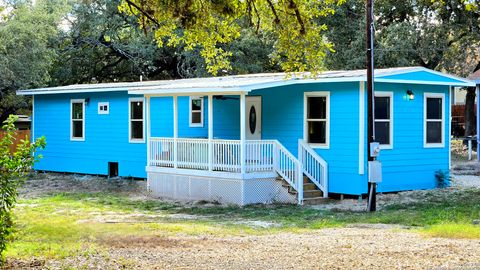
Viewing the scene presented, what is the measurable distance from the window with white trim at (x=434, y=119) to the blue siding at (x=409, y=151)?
133mm

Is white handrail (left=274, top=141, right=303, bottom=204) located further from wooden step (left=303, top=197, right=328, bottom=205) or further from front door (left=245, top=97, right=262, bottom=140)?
front door (left=245, top=97, right=262, bottom=140)

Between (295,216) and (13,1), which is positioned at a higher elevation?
(13,1)

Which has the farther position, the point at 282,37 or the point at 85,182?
the point at 85,182

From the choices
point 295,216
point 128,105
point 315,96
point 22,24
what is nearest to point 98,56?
point 22,24

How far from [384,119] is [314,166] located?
2027 mm

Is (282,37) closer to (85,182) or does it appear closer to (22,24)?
(85,182)

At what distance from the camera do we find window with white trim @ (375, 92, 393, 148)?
1664 centimetres

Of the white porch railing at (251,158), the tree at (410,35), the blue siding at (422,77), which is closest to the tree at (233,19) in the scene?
the white porch railing at (251,158)

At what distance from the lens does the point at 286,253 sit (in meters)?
8.45

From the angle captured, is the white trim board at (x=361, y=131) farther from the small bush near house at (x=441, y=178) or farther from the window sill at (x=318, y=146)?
the small bush near house at (x=441, y=178)

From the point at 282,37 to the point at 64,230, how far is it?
185 inches

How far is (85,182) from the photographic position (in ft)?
69.9

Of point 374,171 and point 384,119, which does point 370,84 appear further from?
point 384,119

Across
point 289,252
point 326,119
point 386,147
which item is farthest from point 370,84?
point 289,252
